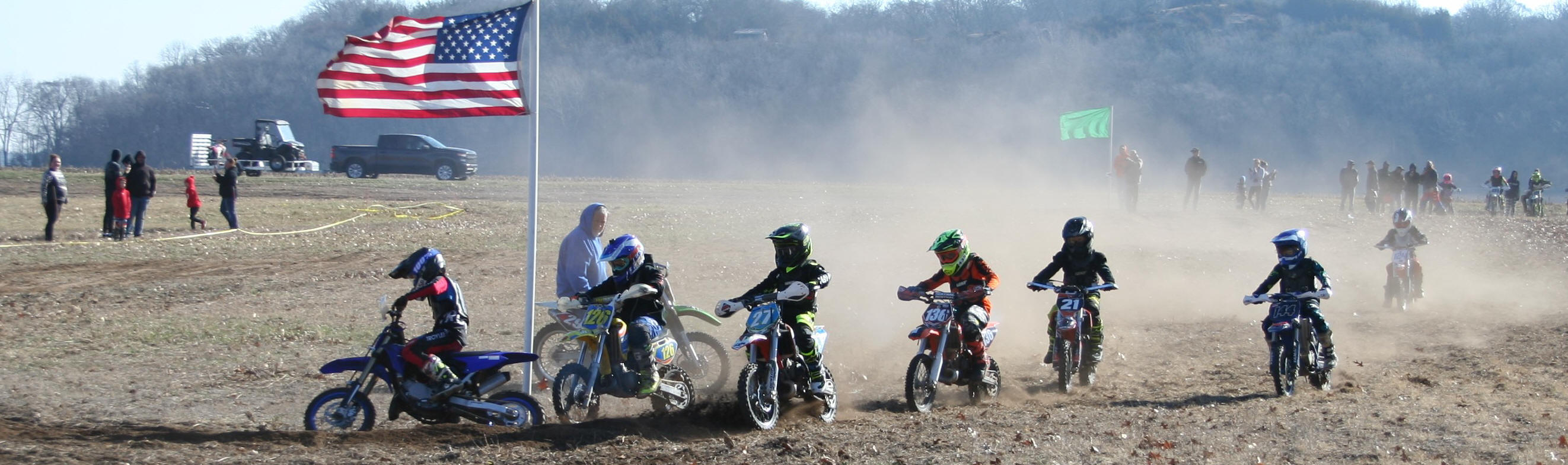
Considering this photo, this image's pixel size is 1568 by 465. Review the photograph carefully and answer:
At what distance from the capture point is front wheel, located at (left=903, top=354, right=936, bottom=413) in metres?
9.61

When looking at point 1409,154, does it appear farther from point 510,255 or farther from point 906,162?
point 510,255

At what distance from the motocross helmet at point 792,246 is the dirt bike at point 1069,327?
9.67 feet

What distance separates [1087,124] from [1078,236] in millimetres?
24689

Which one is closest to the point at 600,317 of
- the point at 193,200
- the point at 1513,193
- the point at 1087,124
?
the point at 193,200

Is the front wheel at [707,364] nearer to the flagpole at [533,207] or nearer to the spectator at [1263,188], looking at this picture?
the flagpole at [533,207]

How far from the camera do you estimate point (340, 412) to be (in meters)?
8.51

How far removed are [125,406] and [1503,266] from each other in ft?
79.2

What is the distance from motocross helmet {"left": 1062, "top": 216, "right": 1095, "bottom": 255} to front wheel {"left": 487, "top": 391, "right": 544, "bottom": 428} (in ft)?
17.7

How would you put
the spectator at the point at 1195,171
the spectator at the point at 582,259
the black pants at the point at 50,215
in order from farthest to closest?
1. the spectator at the point at 1195,171
2. the black pants at the point at 50,215
3. the spectator at the point at 582,259

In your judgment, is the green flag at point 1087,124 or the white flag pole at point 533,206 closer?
the white flag pole at point 533,206

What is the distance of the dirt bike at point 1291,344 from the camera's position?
10.8 meters

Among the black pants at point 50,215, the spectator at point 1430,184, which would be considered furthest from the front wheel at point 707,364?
the spectator at point 1430,184

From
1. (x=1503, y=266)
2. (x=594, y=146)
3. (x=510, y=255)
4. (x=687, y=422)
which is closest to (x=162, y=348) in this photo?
(x=687, y=422)

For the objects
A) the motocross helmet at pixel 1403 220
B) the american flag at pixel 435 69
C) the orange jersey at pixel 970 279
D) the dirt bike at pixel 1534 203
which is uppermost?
the american flag at pixel 435 69
